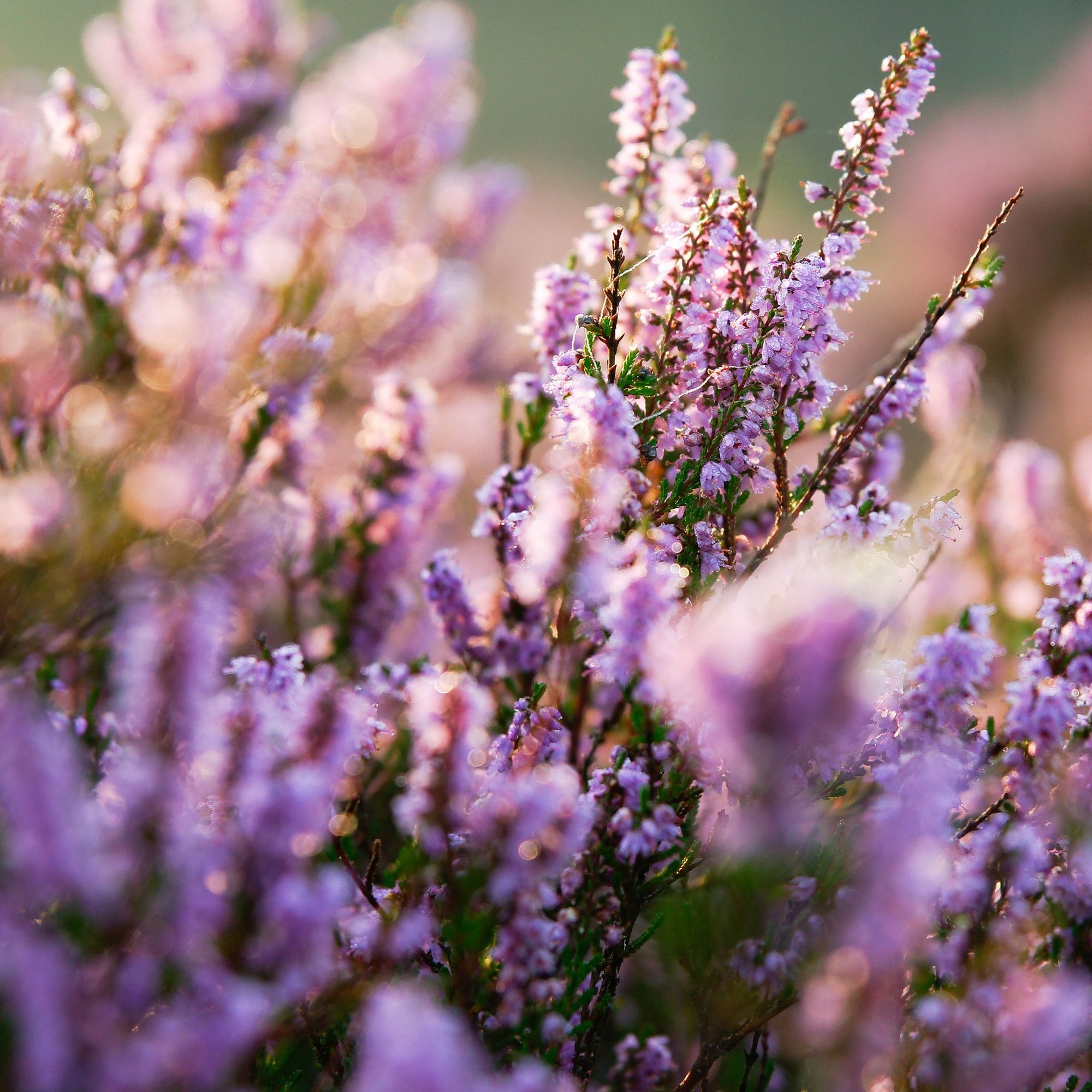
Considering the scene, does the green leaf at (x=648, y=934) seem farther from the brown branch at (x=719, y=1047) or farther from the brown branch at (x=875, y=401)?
the brown branch at (x=875, y=401)

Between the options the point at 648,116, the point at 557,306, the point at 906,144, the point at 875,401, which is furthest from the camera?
the point at 906,144

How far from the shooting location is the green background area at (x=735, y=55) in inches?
591

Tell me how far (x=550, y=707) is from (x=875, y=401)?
780 mm

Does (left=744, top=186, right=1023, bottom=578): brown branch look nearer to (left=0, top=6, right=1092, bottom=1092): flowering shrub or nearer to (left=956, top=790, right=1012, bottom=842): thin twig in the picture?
(left=0, top=6, right=1092, bottom=1092): flowering shrub

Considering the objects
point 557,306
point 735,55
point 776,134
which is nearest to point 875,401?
point 557,306

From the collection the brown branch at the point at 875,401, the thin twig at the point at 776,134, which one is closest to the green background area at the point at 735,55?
the thin twig at the point at 776,134

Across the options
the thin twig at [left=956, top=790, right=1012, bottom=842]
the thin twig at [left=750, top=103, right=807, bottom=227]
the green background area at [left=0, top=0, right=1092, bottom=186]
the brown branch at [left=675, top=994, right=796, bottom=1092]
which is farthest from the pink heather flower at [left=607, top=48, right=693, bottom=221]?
the green background area at [left=0, top=0, right=1092, bottom=186]

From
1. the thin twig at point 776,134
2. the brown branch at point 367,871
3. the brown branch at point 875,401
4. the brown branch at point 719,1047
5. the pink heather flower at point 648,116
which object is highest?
the pink heather flower at point 648,116

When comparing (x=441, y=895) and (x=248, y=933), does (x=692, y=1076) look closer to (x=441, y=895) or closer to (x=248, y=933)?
(x=441, y=895)

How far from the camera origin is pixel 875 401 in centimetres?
148

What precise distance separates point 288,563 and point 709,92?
1599 centimetres

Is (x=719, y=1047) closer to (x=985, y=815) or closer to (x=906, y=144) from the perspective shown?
(x=985, y=815)

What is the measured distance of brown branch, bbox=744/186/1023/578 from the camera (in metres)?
1.50

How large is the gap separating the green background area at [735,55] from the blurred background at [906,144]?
38mm
